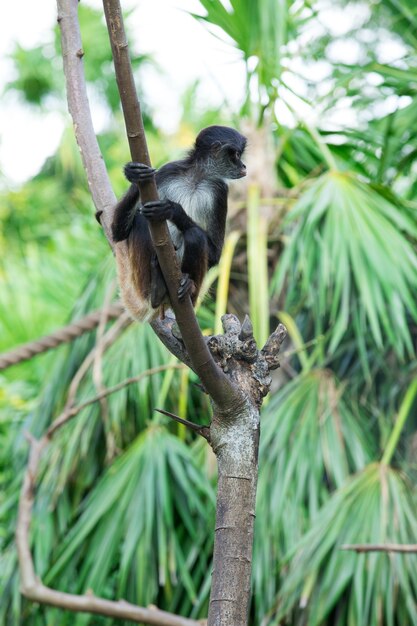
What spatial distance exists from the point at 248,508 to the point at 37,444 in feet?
7.79

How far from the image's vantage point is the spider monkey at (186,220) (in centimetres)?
303

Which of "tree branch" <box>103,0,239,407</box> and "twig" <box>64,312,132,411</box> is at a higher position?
"twig" <box>64,312,132,411</box>

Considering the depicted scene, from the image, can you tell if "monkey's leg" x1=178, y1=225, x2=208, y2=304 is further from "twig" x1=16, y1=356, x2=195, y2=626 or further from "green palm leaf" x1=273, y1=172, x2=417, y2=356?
"green palm leaf" x1=273, y1=172, x2=417, y2=356

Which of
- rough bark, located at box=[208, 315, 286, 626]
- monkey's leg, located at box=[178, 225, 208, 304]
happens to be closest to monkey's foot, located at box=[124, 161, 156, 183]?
rough bark, located at box=[208, 315, 286, 626]

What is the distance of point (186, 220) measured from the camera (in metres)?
2.96

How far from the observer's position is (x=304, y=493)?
5023 mm

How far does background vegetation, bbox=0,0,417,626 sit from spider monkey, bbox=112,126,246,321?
2.91 ft

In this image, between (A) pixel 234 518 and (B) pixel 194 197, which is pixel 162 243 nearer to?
(A) pixel 234 518

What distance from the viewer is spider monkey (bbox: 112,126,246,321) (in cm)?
303

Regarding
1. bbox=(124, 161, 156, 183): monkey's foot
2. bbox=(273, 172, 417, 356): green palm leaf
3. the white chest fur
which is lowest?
bbox=(124, 161, 156, 183): monkey's foot

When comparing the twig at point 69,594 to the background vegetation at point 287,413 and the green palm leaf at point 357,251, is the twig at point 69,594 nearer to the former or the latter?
the background vegetation at point 287,413

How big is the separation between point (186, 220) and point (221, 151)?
58cm

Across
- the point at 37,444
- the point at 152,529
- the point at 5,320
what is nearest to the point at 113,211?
the point at 37,444

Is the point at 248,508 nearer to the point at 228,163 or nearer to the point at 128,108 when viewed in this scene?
the point at 128,108
